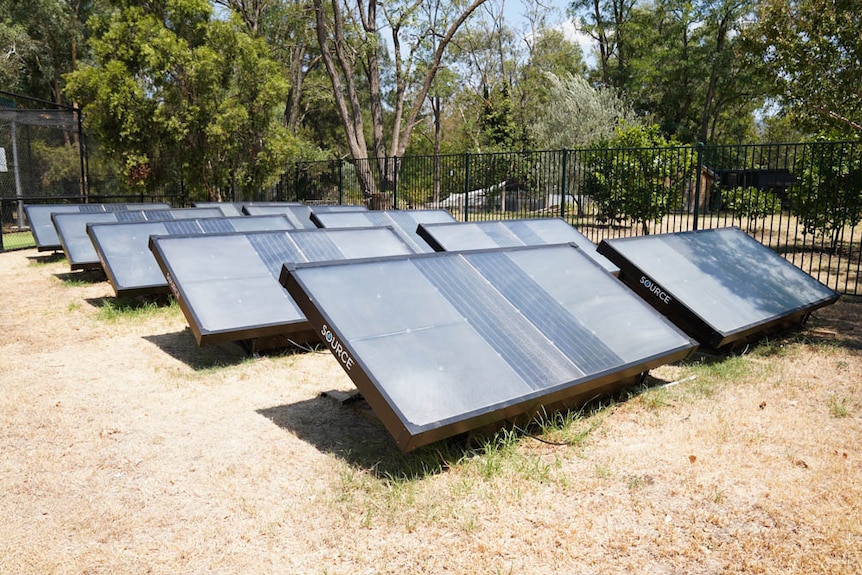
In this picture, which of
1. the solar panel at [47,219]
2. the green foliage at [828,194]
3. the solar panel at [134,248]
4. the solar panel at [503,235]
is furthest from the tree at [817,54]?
the solar panel at [47,219]

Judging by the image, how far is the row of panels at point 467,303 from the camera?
3.92 metres

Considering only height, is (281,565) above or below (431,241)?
below

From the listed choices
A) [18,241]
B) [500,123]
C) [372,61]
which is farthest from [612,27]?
[18,241]

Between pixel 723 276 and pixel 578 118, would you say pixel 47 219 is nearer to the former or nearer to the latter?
pixel 723 276

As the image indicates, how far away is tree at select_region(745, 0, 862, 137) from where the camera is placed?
8.57m

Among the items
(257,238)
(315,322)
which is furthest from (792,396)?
(257,238)

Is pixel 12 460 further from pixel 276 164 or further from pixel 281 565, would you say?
pixel 276 164

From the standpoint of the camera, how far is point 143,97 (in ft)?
66.8

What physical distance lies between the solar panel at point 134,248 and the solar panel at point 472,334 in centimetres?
417

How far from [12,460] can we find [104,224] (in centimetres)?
571

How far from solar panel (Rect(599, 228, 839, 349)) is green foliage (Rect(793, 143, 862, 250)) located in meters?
7.27

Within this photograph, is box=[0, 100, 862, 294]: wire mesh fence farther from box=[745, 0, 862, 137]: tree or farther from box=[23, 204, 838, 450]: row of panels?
box=[23, 204, 838, 450]: row of panels

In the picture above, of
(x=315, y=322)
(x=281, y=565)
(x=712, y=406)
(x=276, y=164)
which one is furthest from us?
(x=276, y=164)

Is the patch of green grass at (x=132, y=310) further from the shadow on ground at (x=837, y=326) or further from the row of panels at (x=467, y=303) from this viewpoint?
the shadow on ground at (x=837, y=326)
